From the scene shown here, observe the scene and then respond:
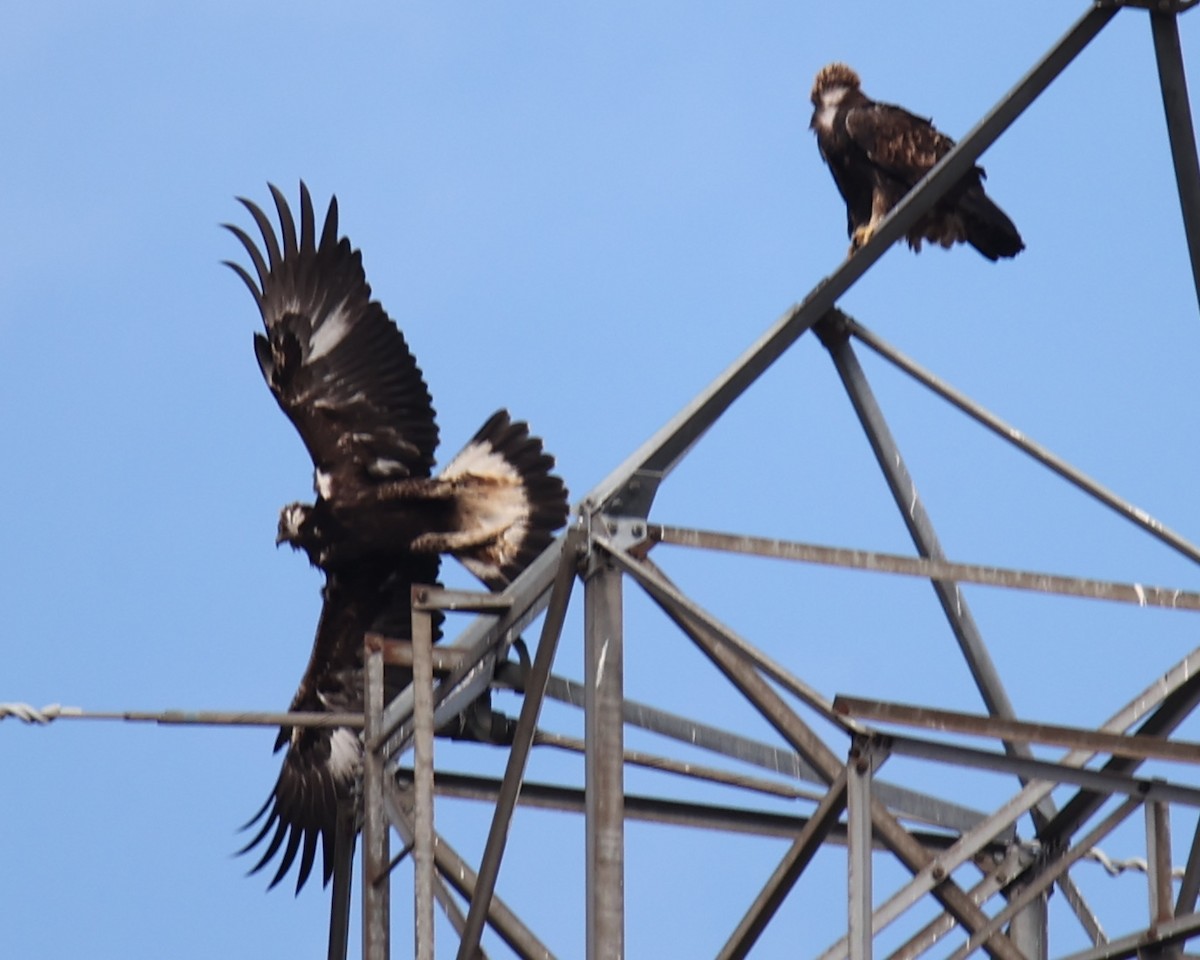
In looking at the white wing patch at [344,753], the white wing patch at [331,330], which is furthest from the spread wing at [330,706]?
the white wing patch at [331,330]

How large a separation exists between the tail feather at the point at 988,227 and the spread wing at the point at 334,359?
10.6ft

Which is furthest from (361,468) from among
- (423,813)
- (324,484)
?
(423,813)

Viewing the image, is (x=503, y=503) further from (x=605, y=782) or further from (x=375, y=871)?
(x=605, y=782)

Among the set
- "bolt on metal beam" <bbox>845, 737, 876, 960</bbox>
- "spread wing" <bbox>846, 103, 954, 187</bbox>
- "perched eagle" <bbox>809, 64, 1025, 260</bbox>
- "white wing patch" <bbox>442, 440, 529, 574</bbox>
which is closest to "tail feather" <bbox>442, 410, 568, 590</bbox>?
"white wing patch" <bbox>442, 440, 529, 574</bbox>

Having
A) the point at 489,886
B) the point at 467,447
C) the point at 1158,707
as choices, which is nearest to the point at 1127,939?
the point at 1158,707

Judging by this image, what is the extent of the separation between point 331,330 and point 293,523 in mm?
832

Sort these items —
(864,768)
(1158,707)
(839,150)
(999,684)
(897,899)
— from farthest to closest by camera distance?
(839,150) < (999,684) < (1158,707) < (897,899) < (864,768)

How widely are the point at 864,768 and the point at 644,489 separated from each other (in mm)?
1178

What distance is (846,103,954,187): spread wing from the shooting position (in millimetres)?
9031

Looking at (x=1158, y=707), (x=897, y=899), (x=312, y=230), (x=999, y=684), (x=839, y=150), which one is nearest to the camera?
(x=897, y=899)

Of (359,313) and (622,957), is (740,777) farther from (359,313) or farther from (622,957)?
(359,313)

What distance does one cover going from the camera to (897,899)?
6340 mm

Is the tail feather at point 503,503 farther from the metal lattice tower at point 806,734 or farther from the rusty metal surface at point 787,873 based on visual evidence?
the rusty metal surface at point 787,873

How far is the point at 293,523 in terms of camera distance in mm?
11031
